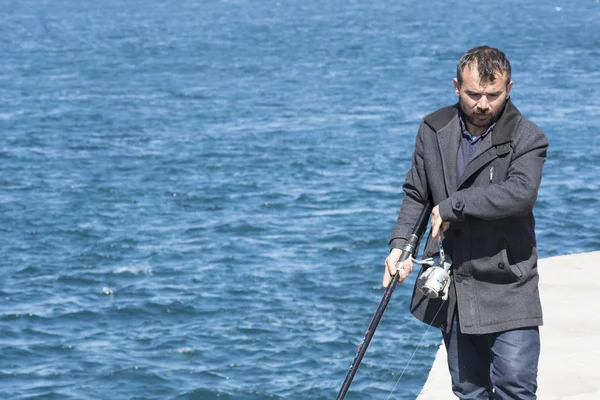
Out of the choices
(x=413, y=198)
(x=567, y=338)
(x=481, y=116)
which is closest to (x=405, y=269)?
(x=413, y=198)

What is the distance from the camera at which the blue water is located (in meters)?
13.2

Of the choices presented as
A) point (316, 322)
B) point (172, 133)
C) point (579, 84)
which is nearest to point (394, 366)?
point (316, 322)

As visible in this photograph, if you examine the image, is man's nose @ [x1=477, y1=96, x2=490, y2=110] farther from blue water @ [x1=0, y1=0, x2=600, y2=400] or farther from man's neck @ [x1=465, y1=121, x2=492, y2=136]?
blue water @ [x1=0, y1=0, x2=600, y2=400]

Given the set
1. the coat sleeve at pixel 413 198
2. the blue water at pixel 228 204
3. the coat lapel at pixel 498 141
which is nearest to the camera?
the coat lapel at pixel 498 141

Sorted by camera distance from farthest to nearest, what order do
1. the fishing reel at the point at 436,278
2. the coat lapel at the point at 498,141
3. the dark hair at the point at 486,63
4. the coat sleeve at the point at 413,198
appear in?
the coat sleeve at the point at 413,198 → the fishing reel at the point at 436,278 → the coat lapel at the point at 498,141 → the dark hair at the point at 486,63

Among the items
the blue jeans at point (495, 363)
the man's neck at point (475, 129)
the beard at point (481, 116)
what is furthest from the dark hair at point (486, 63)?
the blue jeans at point (495, 363)

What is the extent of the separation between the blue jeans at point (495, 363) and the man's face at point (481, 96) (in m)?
1.00

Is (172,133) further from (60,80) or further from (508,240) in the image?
(508,240)

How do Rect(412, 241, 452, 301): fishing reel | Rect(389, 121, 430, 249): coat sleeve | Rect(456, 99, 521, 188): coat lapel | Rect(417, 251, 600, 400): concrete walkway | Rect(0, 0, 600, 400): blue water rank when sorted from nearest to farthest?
Rect(456, 99, 521, 188): coat lapel, Rect(412, 241, 452, 301): fishing reel, Rect(389, 121, 430, 249): coat sleeve, Rect(417, 251, 600, 400): concrete walkway, Rect(0, 0, 600, 400): blue water

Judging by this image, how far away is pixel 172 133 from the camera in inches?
1095

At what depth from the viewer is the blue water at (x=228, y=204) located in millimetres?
13195

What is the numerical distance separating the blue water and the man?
20.8 feet

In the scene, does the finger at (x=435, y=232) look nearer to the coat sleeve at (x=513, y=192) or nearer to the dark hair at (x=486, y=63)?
the coat sleeve at (x=513, y=192)

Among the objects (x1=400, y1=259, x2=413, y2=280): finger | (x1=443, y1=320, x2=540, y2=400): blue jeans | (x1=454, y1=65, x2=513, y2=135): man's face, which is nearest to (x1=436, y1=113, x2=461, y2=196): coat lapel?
(x1=454, y1=65, x2=513, y2=135): man's face
